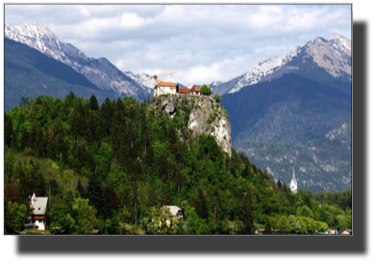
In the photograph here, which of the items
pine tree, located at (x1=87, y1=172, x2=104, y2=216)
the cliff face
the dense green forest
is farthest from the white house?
the cliff face

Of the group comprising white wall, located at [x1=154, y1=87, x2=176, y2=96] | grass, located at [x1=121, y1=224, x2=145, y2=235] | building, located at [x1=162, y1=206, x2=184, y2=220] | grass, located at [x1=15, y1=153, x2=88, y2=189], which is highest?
white wall, located at [x1=154, y1=87, x2=176, y2=96]

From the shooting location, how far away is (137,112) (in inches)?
5881

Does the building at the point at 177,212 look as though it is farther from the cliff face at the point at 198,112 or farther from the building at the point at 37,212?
the cliff face at the point at 198,112

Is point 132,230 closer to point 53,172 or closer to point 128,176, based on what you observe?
point 53,172

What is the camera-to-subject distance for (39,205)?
9038 centimetres

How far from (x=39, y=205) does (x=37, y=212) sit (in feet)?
7.90

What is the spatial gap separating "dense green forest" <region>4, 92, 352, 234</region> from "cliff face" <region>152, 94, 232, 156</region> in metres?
2.42

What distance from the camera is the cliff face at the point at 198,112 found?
507 ft

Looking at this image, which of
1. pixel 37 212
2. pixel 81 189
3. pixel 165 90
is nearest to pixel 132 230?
pixel 81 189

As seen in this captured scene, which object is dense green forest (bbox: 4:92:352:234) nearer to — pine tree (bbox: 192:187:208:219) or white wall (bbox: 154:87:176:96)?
pine tree (bbox: 192:187:208:219)

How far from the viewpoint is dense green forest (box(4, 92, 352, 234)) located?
97.3 m
